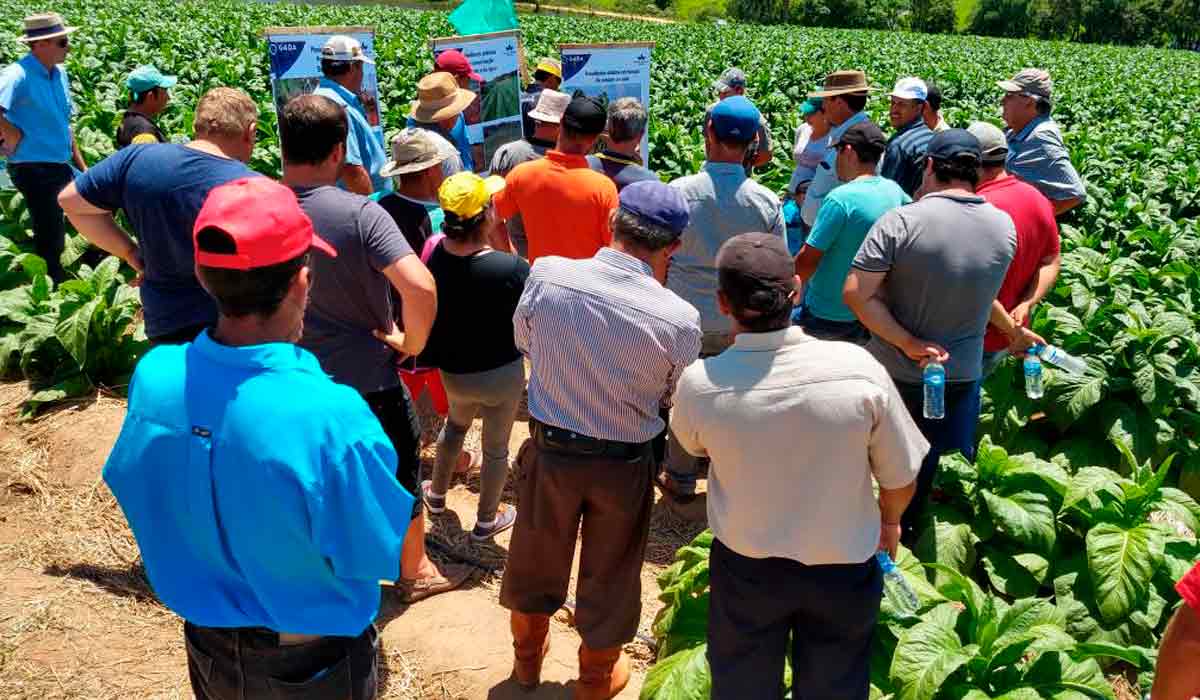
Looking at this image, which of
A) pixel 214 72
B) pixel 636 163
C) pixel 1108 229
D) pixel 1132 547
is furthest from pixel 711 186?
pixel 214 72

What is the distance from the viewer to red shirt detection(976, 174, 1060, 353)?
186 inches

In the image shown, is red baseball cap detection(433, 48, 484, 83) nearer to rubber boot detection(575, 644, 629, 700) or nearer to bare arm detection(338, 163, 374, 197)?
bare arm detection(338, 163, 374, 197)

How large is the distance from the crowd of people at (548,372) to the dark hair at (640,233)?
1 cm

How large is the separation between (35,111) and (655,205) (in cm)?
605

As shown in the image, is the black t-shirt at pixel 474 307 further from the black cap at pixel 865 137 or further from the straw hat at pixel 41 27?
the straw hat at pixel 41 27

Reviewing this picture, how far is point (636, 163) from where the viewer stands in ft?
19.4

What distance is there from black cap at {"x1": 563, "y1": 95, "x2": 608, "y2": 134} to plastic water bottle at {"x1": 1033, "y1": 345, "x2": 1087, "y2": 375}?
262 cm

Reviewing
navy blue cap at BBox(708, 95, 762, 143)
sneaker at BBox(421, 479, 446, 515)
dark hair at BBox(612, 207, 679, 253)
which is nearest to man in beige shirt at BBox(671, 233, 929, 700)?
dark hair at BBox(612, 207, 679, 253)

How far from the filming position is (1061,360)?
16.8ft

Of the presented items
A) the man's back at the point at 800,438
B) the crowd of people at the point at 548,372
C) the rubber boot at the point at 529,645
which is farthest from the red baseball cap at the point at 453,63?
the man's back at the point at 800,438

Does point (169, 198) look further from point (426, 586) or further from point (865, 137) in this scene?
point (865, 137)

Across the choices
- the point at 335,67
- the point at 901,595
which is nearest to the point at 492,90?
the point at 335,67

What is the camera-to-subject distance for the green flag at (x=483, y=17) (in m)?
9.91

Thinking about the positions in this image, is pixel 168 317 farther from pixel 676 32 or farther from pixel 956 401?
pixel 676 32
